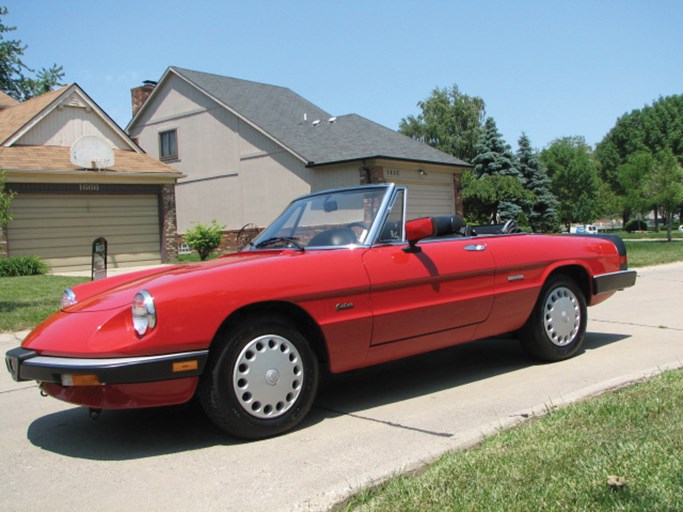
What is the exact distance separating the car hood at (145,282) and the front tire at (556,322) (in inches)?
89.3

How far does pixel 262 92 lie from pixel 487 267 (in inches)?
1008

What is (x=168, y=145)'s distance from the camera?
1180 inches

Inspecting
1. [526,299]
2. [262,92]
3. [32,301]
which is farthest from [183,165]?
[526,299]

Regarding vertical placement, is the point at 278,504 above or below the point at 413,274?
below

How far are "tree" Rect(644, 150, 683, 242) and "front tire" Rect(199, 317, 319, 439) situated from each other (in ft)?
99.6

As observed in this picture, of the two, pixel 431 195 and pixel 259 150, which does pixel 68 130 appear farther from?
pixel 431 195

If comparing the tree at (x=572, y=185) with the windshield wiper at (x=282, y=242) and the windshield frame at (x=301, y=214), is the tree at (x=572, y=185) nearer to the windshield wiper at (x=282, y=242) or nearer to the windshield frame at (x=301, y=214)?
the windshield frame at (x=301, y=214)

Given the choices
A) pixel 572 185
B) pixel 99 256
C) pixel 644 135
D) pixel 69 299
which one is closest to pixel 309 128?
pixel 99 256

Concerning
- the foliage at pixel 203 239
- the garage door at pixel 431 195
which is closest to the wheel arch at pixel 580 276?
the foliage at pixel 203 239

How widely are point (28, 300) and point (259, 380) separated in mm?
8757

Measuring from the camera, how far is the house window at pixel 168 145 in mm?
29562

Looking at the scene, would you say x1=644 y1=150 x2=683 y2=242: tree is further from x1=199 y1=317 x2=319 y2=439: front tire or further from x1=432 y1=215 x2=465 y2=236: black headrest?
x1=199 y1=317 x2=319 y2=439: front tire

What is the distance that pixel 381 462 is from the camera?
3660 millimetres

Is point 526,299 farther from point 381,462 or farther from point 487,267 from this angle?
point 381,462
